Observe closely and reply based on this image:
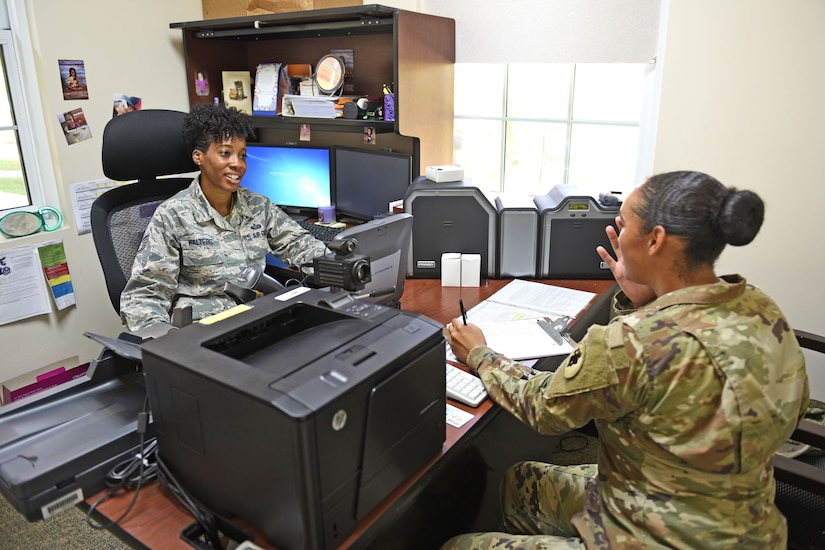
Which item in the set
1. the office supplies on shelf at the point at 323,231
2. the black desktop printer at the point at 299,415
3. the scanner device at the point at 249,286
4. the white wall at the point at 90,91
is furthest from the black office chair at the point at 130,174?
the black desktop printer at the point at 299,415

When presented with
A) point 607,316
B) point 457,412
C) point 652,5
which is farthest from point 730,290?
point 652,5

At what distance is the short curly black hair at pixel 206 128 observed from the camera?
2.14m

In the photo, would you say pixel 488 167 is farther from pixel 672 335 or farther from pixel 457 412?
pixel 672 335

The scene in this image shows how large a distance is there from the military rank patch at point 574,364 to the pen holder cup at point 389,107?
1.74 meters

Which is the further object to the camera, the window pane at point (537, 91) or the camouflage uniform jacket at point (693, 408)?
the window pane at point (537, 91)

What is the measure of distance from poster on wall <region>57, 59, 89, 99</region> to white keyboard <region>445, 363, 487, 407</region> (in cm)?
237

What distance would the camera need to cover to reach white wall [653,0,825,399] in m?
2.15

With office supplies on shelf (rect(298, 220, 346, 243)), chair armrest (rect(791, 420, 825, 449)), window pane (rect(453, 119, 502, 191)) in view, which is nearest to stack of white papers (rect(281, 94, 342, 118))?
office supplies on shelf (rect(298, 220, 346, 243))

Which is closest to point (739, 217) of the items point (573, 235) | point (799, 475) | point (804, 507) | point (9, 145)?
point (799, 475)

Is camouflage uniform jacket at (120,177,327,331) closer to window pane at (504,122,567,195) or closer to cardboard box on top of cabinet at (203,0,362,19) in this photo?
cardboard box on top of cabinet at (203,0,362,19)

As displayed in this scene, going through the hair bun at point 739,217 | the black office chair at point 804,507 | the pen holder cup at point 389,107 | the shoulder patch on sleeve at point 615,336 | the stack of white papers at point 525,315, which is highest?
the pen holder cup at point 389,107

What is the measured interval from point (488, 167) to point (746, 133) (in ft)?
4.09

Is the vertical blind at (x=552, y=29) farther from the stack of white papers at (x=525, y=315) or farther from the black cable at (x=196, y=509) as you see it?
the black cable at (x=196, y=509)

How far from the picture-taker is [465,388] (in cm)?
147
